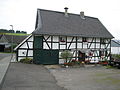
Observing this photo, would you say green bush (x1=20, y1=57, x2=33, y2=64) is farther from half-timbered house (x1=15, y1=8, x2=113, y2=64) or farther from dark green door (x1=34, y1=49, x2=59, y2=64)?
dark green door (x1=34, y1=49, x2=59, y2=64)

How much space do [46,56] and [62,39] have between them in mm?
3370

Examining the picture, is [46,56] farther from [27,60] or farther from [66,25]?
[66,25]

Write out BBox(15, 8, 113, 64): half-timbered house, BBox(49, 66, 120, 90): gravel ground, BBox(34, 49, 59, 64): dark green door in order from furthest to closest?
BBox(15, 8, 113, 64): half-timbered house
BBox(34, 49, 59, 64): dark green door
BBox(49, 66, 120, 90): gravel ground

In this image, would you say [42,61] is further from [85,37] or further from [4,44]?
[4,44]

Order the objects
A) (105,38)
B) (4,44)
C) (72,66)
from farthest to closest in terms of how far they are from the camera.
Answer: (4,44)
(105,38)
(72,66)

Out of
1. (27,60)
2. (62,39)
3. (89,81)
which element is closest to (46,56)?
(27,60)

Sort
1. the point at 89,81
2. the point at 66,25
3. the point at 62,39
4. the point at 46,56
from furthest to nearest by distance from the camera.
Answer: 1. the point at 66,25
2. the point at 62,39
3. the point at 46,56
4. the point at 89,81

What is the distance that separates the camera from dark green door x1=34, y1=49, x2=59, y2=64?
71.3 ft

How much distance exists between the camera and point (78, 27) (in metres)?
25.8

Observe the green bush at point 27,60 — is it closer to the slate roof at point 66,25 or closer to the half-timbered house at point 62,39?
the half-timbered house at point 62,39

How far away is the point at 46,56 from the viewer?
21875 mm

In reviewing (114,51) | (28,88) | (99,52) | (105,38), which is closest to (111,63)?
(99,52)

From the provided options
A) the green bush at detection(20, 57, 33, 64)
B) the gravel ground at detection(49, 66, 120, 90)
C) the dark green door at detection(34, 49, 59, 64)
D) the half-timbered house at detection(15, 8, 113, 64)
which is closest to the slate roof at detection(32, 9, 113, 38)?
the half-timbered house at detection(15, 8, 113, 64)

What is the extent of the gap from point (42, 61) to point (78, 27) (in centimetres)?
822
